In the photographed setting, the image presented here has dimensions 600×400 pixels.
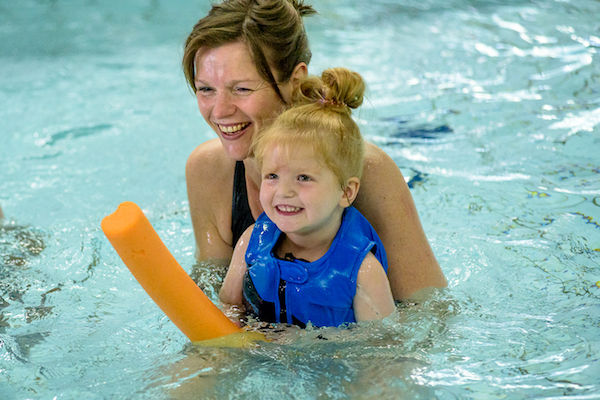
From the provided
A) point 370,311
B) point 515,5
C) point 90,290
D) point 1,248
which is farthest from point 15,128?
point 515,5

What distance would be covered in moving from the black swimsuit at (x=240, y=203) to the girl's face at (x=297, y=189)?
0.52 metres

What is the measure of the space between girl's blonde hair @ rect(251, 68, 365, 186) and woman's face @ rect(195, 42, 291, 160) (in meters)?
0.13

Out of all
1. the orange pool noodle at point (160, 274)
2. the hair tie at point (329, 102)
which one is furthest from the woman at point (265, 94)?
the orange pool noodle at point (160, 274)

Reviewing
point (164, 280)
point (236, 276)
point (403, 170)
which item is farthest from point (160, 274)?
point (403, 170)

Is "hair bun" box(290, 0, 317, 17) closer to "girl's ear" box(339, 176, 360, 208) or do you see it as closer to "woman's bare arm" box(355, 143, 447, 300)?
"woman's bare arm" box(355, 143, 447, 300)

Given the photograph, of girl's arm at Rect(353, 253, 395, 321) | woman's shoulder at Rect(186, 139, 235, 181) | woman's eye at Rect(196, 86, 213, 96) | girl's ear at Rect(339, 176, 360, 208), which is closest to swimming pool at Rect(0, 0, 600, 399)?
girl's arm at Rect(353, 253, 395, 321)

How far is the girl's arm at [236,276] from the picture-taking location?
8.19ft

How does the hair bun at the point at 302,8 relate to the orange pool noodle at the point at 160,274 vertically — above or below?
above

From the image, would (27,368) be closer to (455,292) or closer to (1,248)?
(1,248)

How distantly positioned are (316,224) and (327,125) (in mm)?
335

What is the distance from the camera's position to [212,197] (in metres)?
2.87

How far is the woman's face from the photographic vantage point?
2426mm

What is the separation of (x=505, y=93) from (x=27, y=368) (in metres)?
4.39

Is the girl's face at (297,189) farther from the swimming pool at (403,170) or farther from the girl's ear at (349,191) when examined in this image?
the swimming pool at (403,170)
